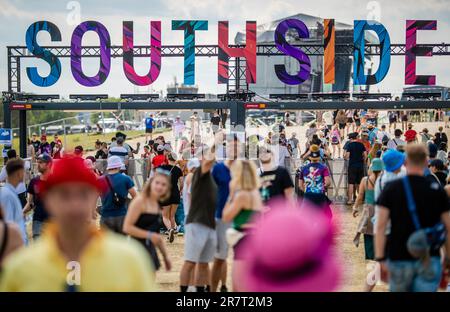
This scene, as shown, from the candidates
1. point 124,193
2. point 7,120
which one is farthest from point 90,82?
point 124,193

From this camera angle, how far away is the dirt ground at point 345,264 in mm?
10852

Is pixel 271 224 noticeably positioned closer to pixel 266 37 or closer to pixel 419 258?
pixel 419 258

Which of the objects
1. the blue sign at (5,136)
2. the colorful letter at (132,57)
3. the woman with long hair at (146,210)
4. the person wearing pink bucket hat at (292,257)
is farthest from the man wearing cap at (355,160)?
the person wearing pink bucket hat at (292,257)

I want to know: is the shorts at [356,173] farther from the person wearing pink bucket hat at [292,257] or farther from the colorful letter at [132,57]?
the person wearing pink bucket hat at [292,257]

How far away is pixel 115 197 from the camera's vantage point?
33.6ft

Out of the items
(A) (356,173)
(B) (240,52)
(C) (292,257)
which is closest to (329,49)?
(B) (240,52)

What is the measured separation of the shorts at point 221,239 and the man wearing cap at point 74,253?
204 inches

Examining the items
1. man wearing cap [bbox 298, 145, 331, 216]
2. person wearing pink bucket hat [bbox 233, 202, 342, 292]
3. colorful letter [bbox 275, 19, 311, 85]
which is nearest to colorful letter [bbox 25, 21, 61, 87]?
colorful letter [bbox 275, 19, 311, 85]

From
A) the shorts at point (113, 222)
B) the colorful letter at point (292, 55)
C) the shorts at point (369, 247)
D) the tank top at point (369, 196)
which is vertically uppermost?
the colorful letter at point (292, 55)

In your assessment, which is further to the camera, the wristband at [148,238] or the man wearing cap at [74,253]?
the wristband at [148,238]

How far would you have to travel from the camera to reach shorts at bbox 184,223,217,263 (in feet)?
29.4

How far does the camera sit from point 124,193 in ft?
33.8

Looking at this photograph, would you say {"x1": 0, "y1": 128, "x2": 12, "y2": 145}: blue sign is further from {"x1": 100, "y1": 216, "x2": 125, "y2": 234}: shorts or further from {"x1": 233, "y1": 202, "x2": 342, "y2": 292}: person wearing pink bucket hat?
{"x1": 233, "y1": 202, "x2": 342, "y2": 292}: person wearing pink bucket hat

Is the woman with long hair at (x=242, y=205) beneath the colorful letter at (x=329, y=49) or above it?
beneath
